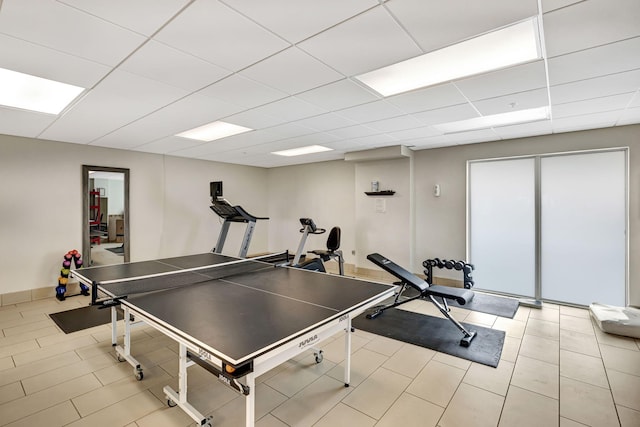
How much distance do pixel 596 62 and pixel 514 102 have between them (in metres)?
0.86

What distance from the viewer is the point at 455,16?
172 centimetres

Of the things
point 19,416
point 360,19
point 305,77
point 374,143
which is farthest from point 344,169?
point 19,416

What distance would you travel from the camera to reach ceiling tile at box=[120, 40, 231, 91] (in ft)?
6.82

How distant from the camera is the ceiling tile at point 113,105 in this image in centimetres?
259

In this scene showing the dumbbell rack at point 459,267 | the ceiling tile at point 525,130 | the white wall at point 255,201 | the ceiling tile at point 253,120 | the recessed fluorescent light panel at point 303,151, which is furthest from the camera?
the recessed fluorescent light panel at point 303,151

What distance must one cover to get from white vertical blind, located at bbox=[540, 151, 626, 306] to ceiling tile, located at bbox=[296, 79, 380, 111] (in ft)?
11.4

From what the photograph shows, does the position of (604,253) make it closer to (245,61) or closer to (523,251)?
(523,251)

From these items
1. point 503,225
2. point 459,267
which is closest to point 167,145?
point 459,267

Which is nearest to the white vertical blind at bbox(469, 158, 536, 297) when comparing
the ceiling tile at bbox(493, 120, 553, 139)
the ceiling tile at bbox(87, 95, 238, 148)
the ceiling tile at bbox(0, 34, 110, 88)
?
the ceiling tile at bbox(493, 120, 553, 139)

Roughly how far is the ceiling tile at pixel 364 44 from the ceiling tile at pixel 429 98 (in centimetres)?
73

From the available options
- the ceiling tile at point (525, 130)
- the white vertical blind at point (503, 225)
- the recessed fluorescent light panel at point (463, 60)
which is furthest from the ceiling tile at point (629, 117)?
the recessed fluorescent light panel at point (463, 60)

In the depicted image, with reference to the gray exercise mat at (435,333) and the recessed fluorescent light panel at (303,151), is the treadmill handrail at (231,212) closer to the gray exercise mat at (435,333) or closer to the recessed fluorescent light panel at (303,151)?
the recessed fluorescent light panel at (303,151)

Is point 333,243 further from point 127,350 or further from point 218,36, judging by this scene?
point 218,36

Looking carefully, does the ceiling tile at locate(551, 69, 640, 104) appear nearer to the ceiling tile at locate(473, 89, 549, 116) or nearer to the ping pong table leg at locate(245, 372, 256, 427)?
the ceiling tile at locate(473, 89, 549, 116)
